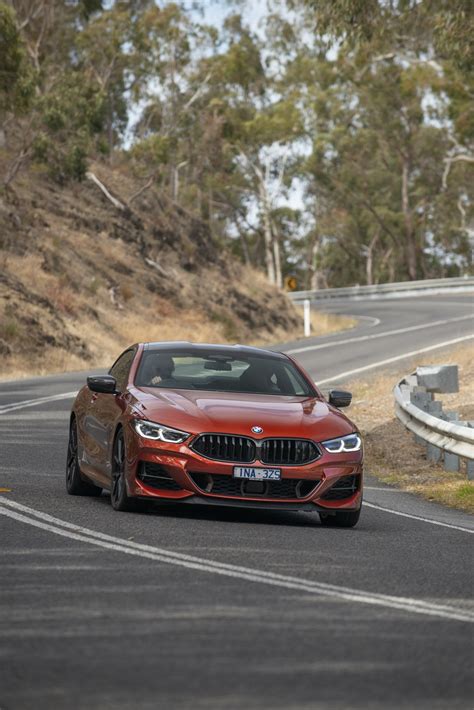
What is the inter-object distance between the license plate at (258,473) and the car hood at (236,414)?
26 cm

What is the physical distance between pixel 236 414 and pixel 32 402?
44.5 ft

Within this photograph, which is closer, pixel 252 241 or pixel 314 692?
pixel 314 692

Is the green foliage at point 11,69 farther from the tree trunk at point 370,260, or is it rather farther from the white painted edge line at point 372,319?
the tree trunk at point 370,260

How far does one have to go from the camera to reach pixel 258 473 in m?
10.7

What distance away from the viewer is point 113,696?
17.3ft

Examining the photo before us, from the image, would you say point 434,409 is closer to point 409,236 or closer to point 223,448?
point 223,448

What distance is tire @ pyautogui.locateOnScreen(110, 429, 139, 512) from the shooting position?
11.0 meters

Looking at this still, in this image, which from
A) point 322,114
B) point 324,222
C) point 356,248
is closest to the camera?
point 322,114

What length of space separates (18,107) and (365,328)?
602 inches

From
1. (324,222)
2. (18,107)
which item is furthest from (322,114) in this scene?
(18,107)

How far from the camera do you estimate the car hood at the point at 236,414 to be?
1080 centimetres

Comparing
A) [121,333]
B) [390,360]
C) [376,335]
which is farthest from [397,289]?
[390,360]

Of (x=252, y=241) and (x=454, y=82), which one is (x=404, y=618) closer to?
(x=454, y=82)

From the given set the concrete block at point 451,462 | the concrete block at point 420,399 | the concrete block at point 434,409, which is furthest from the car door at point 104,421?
the concrete block at point 420,399
